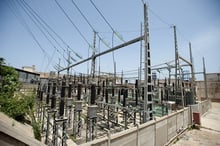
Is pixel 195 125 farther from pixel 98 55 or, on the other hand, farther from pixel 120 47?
pixel 98 55

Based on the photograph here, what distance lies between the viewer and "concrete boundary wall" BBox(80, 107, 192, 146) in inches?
130

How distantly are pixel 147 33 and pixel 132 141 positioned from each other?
581cm

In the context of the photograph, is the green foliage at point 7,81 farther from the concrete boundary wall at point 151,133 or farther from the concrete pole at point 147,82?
the concrete boundary wall at point 151,133

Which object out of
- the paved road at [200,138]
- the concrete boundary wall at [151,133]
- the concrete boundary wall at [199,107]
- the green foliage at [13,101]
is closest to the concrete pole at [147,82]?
the concrete boundary wall at [151,133]

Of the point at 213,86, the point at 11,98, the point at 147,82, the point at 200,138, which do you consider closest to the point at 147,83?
the point at 147,82

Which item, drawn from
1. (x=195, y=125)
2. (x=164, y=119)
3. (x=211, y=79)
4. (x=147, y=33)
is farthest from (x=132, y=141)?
(x=211, y=79)

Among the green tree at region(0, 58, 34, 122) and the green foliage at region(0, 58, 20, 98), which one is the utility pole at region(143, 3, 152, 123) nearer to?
the green tree at region(0, 58, 34, 122)

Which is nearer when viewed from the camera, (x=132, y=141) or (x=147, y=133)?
(x=132, y=141)

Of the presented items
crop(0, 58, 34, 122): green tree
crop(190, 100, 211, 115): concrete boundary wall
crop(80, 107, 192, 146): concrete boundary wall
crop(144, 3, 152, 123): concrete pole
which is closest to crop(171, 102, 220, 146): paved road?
crop(80, 107, 192, 146): concrete boundary wall

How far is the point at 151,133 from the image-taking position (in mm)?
4934

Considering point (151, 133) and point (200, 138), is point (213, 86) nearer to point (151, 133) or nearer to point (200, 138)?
point (200, 138)

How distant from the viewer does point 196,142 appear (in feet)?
22.0

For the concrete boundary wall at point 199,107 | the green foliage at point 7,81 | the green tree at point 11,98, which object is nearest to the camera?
the concrete boundary wall at point 199,107

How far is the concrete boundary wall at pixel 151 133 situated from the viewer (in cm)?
330
